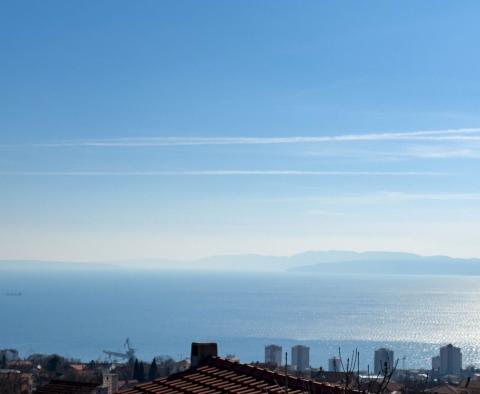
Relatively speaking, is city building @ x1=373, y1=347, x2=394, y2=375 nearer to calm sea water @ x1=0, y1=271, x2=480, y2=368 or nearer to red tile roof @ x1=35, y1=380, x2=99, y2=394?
red tile roof @ x1=35, y1=380, x2=99, y2=394

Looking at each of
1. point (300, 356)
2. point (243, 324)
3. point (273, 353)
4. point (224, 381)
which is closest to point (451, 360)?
point (300, 356)

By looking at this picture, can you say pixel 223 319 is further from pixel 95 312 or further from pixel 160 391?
pixel 160 391

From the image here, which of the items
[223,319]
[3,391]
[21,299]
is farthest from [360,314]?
[3,391]

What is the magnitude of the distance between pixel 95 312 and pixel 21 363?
88914mm

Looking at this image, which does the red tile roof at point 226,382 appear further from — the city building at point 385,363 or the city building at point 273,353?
the city building at point 273,353

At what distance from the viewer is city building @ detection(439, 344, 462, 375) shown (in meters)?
69.8

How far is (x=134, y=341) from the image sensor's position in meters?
97.6

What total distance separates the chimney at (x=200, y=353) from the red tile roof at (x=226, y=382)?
0.23ft

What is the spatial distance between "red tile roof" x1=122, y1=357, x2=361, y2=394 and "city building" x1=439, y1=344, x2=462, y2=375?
2685 inches

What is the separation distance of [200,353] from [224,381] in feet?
2.30

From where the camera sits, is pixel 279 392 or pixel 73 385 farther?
pixel 73 385

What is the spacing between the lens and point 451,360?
70062 mm

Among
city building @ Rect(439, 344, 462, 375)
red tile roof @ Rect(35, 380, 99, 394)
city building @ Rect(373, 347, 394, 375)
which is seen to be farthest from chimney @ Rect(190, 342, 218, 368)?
city building @ Rect(439, 344, 462, 375)

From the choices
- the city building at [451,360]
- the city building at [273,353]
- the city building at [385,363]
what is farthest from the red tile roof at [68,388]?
the city building at [451,360]
